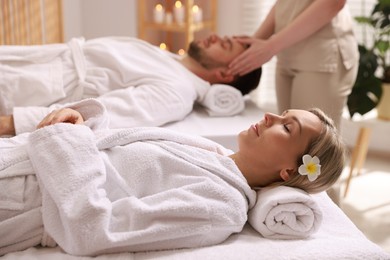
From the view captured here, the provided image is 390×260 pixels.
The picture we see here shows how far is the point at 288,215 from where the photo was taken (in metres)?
1.37

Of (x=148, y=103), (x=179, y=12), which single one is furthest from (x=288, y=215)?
(x=179, y=12)

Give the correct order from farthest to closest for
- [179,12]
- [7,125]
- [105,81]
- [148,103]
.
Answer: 1. [179,12]
2. [105,81]
3. [148,103]
4. [7,125]

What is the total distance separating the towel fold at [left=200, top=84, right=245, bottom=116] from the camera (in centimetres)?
248

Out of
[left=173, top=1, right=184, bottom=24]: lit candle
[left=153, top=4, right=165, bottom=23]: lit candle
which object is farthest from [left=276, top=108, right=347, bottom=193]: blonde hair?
[left=153, top=4, right=165, bottom=23]: lit candle

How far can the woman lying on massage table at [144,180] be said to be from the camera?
50.2 inches

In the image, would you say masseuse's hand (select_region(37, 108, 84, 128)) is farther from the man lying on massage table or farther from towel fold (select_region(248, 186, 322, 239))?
towel fold (select_region(248, 186, 322, 239))

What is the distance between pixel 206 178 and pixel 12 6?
222cm

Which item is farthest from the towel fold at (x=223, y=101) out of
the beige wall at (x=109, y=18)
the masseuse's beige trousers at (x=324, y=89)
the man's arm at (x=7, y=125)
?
the beige wall at (x=109, y=18)

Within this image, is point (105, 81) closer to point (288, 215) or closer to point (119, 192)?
point (119, 192)

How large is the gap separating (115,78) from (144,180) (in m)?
1.02

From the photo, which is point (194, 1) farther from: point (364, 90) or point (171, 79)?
point (171, 79)

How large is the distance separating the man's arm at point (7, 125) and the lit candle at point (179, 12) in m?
1.78

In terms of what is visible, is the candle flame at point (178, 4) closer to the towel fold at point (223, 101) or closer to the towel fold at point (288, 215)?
the towel fold at point (223, 101)

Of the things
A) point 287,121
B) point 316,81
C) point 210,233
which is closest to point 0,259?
point 210,233
